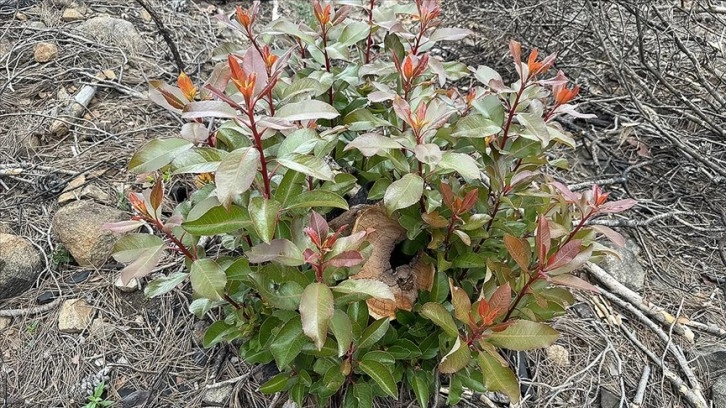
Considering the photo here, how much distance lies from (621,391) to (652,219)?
0.93 metres

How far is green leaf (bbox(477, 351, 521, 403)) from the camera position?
1.37 metres

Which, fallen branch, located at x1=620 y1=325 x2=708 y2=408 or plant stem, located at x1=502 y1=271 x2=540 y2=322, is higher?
plant stem, located at x1=502 y1=271 x2=540 y2=322

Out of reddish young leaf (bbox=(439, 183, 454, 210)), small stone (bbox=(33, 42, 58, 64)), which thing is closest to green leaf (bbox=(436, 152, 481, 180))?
reddish young leaf (bbox=(439, 183, 454, 210))

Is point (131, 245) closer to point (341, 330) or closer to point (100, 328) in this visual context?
point (341, 330)

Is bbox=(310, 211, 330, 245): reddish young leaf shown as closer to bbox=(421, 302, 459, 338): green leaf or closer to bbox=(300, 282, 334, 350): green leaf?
bbox=(300, 282, 334, 350): green leaf

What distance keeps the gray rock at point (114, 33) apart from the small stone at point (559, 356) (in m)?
2.83

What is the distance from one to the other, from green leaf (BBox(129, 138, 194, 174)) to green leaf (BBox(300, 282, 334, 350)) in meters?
0.50

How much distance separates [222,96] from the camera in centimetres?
117

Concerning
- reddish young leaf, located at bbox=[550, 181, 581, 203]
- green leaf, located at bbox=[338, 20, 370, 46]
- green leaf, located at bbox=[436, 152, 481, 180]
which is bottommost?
reddish young leaf, located at bbox=[550, 181, 581, 203]

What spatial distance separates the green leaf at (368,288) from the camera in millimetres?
1327

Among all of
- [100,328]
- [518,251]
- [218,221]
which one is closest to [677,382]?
[518,251]

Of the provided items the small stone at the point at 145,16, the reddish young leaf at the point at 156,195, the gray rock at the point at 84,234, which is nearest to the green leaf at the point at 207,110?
the reddish young leaf at the point at 156,195

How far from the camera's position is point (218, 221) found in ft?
4.31

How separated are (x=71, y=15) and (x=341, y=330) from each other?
2.93 meters
